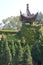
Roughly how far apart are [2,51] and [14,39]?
12.5ft

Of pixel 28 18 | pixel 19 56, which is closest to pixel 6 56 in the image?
pixel 19 56

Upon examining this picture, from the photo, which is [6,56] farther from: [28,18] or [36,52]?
[28,18]

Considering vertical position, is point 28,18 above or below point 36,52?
above

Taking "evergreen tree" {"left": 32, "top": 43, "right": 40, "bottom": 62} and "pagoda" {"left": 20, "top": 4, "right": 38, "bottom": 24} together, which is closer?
"evergreen tree" {"left": 32, "top": 43, "right": 40, "bottom": 62}

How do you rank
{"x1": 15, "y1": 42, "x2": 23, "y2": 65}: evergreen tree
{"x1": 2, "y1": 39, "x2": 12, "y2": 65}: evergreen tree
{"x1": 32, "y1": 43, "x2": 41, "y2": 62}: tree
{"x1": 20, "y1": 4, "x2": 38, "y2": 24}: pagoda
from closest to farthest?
{"x1": 15, "y1": 42, "x2": 23, "y2": 65}: evergreen tree
{"x1": 2, "y1": 39, "x2": 12, "y2": 65}: evergreen tree
{"x1": 32, "y1": 43, "x2": 41, "y2": 62}: tree
{"x1": 20, "y1": 4, "x2": 38, "y2": 24}: pagoda

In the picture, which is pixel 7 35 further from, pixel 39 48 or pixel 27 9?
pixel 39 48

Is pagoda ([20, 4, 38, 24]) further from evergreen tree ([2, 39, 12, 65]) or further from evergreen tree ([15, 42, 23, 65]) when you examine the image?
evergreen tree ([15, 42, 23, 65])

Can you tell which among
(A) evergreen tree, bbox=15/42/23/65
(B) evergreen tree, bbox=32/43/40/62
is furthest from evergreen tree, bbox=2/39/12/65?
(B) evergreen tree, bbox=32/43/40/62

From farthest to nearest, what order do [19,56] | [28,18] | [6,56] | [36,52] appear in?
[28,18], [36,52], [6,56], [19,56]

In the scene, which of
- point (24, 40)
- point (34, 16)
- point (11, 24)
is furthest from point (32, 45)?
point (11, 24)

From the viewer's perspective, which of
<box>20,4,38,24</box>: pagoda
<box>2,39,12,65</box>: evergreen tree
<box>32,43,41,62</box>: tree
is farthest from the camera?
<box>20,4,38,24</box>: pagoda

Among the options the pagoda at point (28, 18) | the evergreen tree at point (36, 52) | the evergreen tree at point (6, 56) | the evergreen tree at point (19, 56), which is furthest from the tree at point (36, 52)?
the pagoda at point (28, 18)

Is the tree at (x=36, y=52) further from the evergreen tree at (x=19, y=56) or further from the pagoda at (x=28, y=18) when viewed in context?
the pagoda at (x=28, y=18)

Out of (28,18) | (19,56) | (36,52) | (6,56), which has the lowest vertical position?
(36,52)
